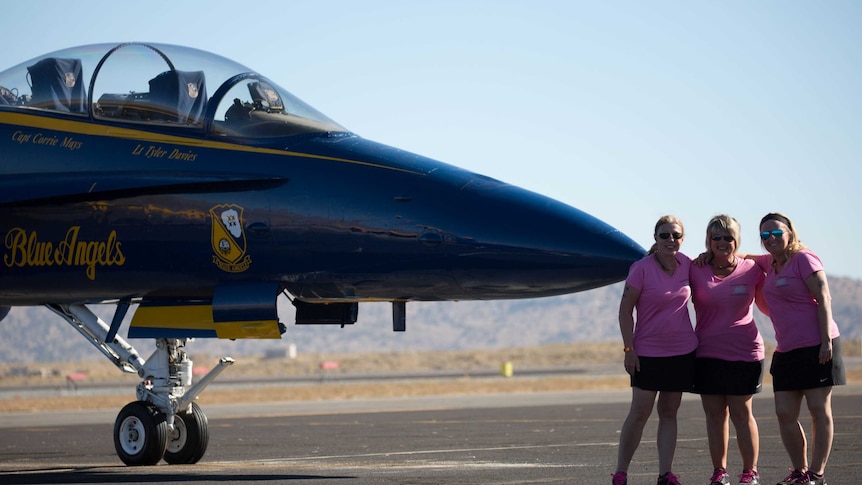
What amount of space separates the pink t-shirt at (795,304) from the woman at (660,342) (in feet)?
2.33

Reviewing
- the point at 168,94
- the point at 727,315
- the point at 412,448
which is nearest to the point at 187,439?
the point at 412,448

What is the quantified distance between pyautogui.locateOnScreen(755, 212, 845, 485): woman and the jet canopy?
14.5ft

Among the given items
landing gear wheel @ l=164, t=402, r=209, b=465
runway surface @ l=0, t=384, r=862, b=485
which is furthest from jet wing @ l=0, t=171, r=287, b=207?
landing gear wheel @ l=164, t=402, r=209, b=465

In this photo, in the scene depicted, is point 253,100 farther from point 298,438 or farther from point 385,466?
point 298,438

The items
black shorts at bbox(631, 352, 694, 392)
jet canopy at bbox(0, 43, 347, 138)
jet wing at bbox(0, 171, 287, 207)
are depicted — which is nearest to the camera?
black shorts at bbox(631, 352, 694, 392)

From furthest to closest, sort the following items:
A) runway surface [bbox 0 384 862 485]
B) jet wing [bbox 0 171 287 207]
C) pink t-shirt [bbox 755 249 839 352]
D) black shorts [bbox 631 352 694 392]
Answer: runway surface [bbox 0 384 862 485], jet wing [bbox 0 171 287 207], pink t-shirt [bbox 755 249 839 352], black shorts [bbox 631 352 694 392]

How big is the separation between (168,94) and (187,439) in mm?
3825

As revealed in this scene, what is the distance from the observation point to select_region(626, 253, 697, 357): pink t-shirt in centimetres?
955

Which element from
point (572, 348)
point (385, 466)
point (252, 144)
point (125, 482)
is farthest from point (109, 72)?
point (572, 348)

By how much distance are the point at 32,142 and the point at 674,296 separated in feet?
21.2

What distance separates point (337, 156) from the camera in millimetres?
11469

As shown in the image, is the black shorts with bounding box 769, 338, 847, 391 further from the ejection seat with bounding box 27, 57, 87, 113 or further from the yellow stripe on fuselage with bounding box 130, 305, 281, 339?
the ejection seat with bounding box 27, 57, 87, 113

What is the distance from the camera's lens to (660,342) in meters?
9.57

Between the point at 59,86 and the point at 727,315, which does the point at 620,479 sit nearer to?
the point at 727,315
